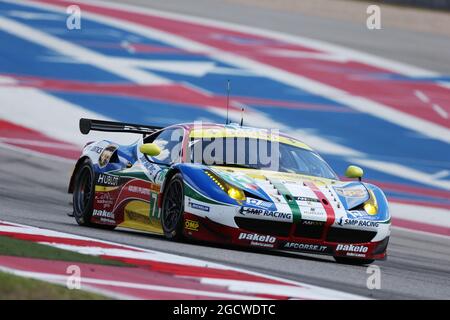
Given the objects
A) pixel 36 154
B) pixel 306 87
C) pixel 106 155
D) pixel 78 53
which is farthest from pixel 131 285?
pixel 78 53

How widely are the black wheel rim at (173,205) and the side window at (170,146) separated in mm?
485

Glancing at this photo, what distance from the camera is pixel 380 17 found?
2886cm

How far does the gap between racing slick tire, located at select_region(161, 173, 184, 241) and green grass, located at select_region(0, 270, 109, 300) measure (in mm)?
3382

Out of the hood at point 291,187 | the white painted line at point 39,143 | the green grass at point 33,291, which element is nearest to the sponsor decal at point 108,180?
the hood at point 291,187

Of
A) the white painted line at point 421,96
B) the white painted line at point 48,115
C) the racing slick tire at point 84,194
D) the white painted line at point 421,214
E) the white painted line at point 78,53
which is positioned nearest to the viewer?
the racing slick tire at point 84,194

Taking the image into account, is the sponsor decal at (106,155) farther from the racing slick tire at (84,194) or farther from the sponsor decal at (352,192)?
the sponsor decal at (352,192)

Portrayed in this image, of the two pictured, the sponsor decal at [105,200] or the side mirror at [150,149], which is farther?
the sponsor decal at [105,200]

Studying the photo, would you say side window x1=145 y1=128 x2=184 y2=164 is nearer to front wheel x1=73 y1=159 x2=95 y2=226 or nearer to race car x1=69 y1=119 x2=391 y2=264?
race car x1=69 y1=119 x2=391 y2=264

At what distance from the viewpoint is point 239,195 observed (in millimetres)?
9969

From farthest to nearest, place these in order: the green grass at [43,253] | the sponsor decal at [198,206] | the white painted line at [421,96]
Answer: the white painted line at [421,96] < the sponsor decal at [198,206] < the green grass at [43,253]

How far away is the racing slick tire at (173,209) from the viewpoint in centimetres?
1023

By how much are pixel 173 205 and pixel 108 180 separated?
1.66 metres

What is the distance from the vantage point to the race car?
9.95m

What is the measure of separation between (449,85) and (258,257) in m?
14.4
